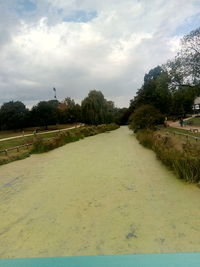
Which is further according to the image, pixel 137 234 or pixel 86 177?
pixel 86 177

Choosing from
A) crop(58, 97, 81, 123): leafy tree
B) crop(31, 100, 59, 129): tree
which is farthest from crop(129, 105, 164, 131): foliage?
crop(58, 97, 81, 123): leafy tree

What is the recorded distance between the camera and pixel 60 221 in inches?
171

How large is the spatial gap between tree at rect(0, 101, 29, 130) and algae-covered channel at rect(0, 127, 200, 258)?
25764 millimetres

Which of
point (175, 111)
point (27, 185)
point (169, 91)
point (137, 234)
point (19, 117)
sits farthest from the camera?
point (175, 111)

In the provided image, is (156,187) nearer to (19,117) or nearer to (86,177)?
(86,177)

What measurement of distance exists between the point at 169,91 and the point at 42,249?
16.5 m

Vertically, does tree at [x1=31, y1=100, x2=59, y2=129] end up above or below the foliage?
above

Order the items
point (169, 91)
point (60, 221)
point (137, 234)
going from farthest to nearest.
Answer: point (169, 91) → point (60, 221) → point (137, 234)

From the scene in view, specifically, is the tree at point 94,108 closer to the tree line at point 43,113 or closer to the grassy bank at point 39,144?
the tree line at point 43,113

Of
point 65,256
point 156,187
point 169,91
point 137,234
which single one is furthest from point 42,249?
point 169,91

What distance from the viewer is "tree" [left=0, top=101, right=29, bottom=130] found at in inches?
1265

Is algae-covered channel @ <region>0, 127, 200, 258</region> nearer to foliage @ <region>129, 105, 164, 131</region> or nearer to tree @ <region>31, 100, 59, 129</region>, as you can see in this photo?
foliage @ <region>129, 105, 164, 131</region>

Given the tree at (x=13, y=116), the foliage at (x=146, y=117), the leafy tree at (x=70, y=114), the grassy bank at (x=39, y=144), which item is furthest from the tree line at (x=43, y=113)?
the foliage at (x=146, y=117)

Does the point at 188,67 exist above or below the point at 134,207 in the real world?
above
